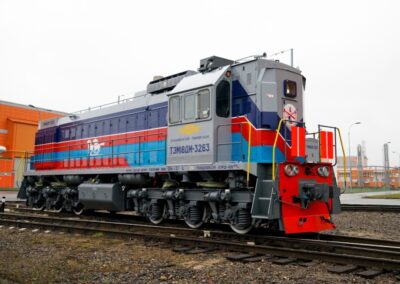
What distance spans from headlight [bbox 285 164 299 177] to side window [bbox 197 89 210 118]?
2297mm

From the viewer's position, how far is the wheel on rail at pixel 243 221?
8.88 metres

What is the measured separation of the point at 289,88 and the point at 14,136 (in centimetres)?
4043

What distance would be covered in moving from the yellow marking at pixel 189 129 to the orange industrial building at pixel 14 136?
3605 cm

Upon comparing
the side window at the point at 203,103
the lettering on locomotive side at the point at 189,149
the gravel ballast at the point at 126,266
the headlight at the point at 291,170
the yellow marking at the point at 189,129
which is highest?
the side window at the point at 203,103

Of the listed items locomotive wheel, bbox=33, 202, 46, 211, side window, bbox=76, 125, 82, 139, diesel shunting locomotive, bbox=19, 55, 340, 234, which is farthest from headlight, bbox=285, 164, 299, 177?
locomotive wheel, bbox=33, 202, 46, 211

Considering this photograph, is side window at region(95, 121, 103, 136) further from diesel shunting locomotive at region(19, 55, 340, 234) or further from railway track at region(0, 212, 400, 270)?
railway track at region(0, 212, 400, 270)

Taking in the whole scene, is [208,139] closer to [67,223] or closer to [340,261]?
[340,261]

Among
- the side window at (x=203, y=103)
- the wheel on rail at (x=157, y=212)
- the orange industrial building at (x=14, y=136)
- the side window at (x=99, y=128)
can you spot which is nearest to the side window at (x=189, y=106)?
the side window at (x=203, y=103)

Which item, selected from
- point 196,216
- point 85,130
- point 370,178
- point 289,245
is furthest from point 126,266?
point 370,178

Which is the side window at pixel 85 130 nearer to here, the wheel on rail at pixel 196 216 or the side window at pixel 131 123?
the side window at pixel 131 123

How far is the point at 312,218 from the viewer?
8.70m

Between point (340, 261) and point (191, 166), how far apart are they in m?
4.65

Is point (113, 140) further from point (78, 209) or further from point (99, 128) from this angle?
point (78, 209)

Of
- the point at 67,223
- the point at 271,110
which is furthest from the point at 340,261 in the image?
the point at 67,223
